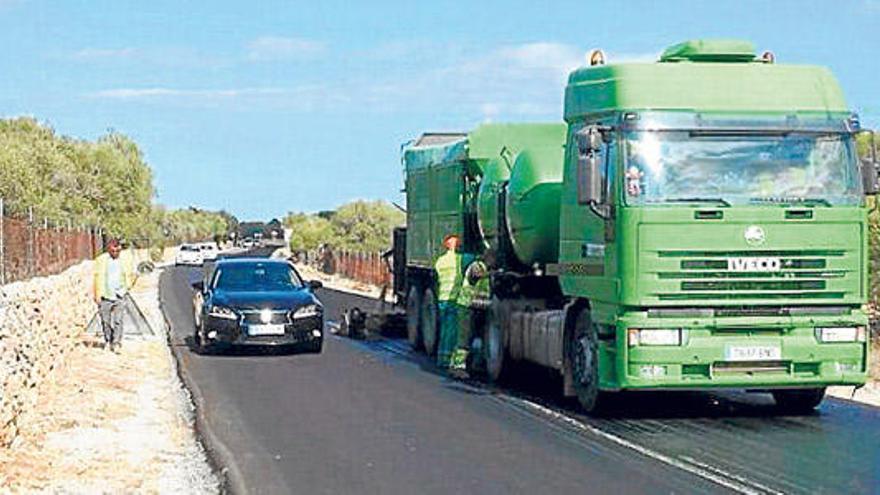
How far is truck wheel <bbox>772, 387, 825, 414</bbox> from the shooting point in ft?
50.8

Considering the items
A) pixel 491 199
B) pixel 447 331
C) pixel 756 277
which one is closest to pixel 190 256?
pixel 447 331

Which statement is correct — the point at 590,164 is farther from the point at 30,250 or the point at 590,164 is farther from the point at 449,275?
the point at 30,250

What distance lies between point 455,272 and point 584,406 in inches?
239

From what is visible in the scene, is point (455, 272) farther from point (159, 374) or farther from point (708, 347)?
point (708, 347)

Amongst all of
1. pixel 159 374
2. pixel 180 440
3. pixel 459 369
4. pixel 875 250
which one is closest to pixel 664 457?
pixel 180 440

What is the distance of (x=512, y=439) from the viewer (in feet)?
44.7

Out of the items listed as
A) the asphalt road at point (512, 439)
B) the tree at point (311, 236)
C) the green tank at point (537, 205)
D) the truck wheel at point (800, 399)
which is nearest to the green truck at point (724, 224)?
the truck wheel at point (800, 399)

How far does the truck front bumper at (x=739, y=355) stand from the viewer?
561 inches

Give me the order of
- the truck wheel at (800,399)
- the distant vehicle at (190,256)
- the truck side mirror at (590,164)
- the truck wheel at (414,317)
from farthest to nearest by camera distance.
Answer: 1. the distant vehicle at (190,256)
2. the truck wheel at (414,317)
3. the truck wheel at (800,399)
4. the truck side mirror at (590,164)

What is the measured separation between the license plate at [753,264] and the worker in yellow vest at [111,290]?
11.5 metres

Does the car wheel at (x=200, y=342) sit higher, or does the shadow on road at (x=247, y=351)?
the car wheel at (x=200, y=342)

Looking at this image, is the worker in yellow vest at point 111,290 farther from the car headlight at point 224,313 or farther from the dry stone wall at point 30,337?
the car headlight at point 224,313

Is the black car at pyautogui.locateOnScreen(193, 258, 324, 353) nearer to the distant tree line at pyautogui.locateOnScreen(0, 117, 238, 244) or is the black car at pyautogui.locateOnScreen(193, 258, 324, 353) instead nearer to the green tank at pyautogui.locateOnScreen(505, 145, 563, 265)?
the green tank at pyautogui.locateOnScreen(505, 145, 563, 265)

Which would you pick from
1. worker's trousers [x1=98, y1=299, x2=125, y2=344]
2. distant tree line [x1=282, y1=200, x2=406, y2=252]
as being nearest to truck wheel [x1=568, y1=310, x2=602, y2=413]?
worker's trousers [x1=98, y1=299, x2=125, y2=344]
